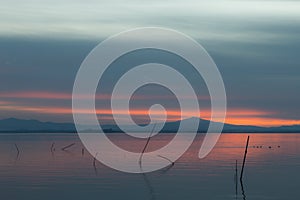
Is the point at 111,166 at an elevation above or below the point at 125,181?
above

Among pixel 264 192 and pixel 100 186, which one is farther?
pixel 100 186

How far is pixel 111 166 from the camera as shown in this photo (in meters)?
66.4

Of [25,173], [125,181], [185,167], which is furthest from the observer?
[185,167]

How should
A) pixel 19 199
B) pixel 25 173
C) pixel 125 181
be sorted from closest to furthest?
1. pixel 19 199
2. pixel 125 181
3. pixel 25 173

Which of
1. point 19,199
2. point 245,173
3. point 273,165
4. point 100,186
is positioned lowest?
point 19,199

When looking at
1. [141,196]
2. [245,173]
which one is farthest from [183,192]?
[245,173]

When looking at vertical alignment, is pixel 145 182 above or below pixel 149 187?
above

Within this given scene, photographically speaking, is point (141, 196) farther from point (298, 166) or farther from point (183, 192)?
point (298, 166)

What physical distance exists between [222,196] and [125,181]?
1175cm

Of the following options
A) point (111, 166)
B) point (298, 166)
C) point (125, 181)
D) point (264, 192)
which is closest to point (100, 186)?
point (125, 181)

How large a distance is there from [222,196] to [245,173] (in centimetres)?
1739

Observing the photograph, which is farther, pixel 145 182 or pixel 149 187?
pixel 145 182

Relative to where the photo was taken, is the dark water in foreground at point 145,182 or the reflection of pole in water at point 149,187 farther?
the reflection of pole in water at point 149,187

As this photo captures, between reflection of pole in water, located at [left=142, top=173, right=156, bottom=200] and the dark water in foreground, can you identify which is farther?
reflection of pole in water, located at [left=142, top=173, right=156, bottom=200]
